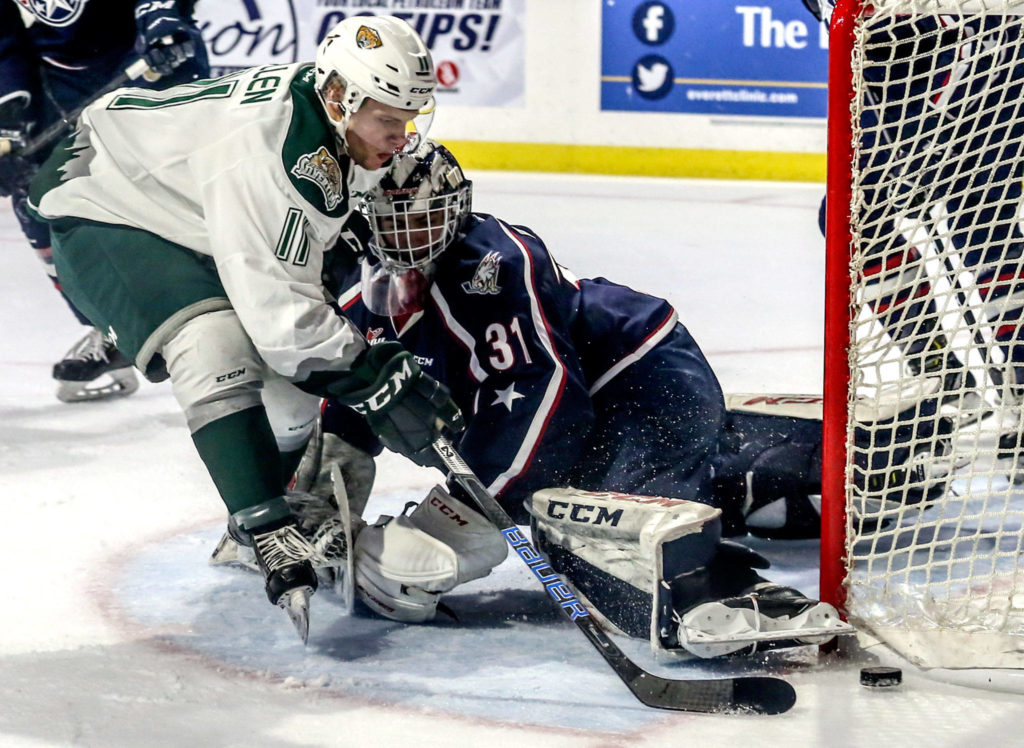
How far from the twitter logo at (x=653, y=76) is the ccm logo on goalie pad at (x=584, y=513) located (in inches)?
215

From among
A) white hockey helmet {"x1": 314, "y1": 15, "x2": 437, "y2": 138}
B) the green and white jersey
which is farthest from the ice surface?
white hockey helmet {"x1": 314, "y1": 15, "x2": 437, "y2": 138}

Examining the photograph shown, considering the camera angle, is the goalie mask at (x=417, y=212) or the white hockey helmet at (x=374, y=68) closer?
the white hockey helmet at (x=374, y=68)

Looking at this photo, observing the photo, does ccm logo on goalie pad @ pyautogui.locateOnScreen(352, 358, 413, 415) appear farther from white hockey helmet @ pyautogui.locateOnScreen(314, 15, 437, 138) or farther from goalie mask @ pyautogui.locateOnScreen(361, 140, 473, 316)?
white hockey helmet @ pyautogui.locateOnScreen(314, 15, 437, 138)

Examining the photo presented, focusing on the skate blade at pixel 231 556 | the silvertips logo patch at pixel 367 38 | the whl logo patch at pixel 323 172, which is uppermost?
the silvertips logo patch at pixel 367 38

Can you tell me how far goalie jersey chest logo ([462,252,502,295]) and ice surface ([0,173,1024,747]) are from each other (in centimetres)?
47

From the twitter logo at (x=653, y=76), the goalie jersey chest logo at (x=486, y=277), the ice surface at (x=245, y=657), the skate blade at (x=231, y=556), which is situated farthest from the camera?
the twitter logo at (x=653, y=76)

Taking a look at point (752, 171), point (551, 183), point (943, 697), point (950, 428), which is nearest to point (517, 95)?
point (551, 183)

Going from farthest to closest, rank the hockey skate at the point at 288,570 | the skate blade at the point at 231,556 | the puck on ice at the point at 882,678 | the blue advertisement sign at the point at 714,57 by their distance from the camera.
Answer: the blue advertisement sign at the point at 714,57, the skate blade at the point at 231,556, the hockey skate at the point at 288,570, the puck on ice at the point at 882,678

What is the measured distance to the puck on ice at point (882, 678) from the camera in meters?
1.81

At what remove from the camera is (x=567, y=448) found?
2172 millimetres

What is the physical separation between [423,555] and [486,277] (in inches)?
16.7

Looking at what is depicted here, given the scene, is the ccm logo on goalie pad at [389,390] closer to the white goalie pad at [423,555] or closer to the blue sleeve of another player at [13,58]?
the white goalie pad at [423,555]

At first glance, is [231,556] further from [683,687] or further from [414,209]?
[683,687]

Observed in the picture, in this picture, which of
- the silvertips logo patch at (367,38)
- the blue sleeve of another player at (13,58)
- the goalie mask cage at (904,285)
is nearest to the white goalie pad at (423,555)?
the goalie mask cage at (904,285)
